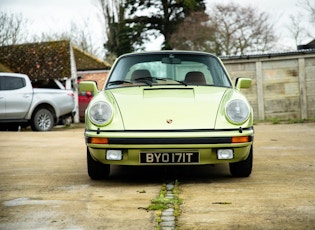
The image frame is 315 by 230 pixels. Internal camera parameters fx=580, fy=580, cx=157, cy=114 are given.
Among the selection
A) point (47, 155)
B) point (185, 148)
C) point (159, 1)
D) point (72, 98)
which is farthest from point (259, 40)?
point (185, 148)

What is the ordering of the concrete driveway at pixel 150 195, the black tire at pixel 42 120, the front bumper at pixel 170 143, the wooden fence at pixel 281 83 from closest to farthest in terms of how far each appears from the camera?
the concrete driveway at pixel 150 195, the front bumper at pixel 170 143, the black tire at pixel 42 120, the wooden fence at pixel 281 83

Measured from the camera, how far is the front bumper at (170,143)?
212 inches

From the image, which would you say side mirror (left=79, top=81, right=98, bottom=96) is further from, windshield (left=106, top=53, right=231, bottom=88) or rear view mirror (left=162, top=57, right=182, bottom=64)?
rear view mirror (left=162, top=57, right=182, bottom=64)

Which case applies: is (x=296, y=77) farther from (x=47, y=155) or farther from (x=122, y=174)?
(x=122, y=174)

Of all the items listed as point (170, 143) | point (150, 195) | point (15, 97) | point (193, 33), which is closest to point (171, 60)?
point (170, 143)

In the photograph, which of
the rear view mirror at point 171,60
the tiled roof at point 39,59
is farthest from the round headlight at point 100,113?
the tiled roof at point 39,59

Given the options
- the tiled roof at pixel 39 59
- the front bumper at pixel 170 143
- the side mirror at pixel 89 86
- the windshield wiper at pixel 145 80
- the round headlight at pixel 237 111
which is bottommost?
the front bumper at pixel 170 143

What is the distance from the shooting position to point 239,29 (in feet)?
128

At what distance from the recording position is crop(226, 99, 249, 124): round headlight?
5.61 metres

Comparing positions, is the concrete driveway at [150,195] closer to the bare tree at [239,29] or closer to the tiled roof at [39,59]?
the tiled roof at [39,59]

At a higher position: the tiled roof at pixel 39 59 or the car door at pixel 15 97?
the tiled roof at pixel 39 59

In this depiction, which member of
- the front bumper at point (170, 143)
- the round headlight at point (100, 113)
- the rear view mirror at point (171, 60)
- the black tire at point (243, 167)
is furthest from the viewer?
the rear view mirror at point (171, 60)

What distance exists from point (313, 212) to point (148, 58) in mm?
3286

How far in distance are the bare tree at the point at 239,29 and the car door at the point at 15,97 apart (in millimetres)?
22335
